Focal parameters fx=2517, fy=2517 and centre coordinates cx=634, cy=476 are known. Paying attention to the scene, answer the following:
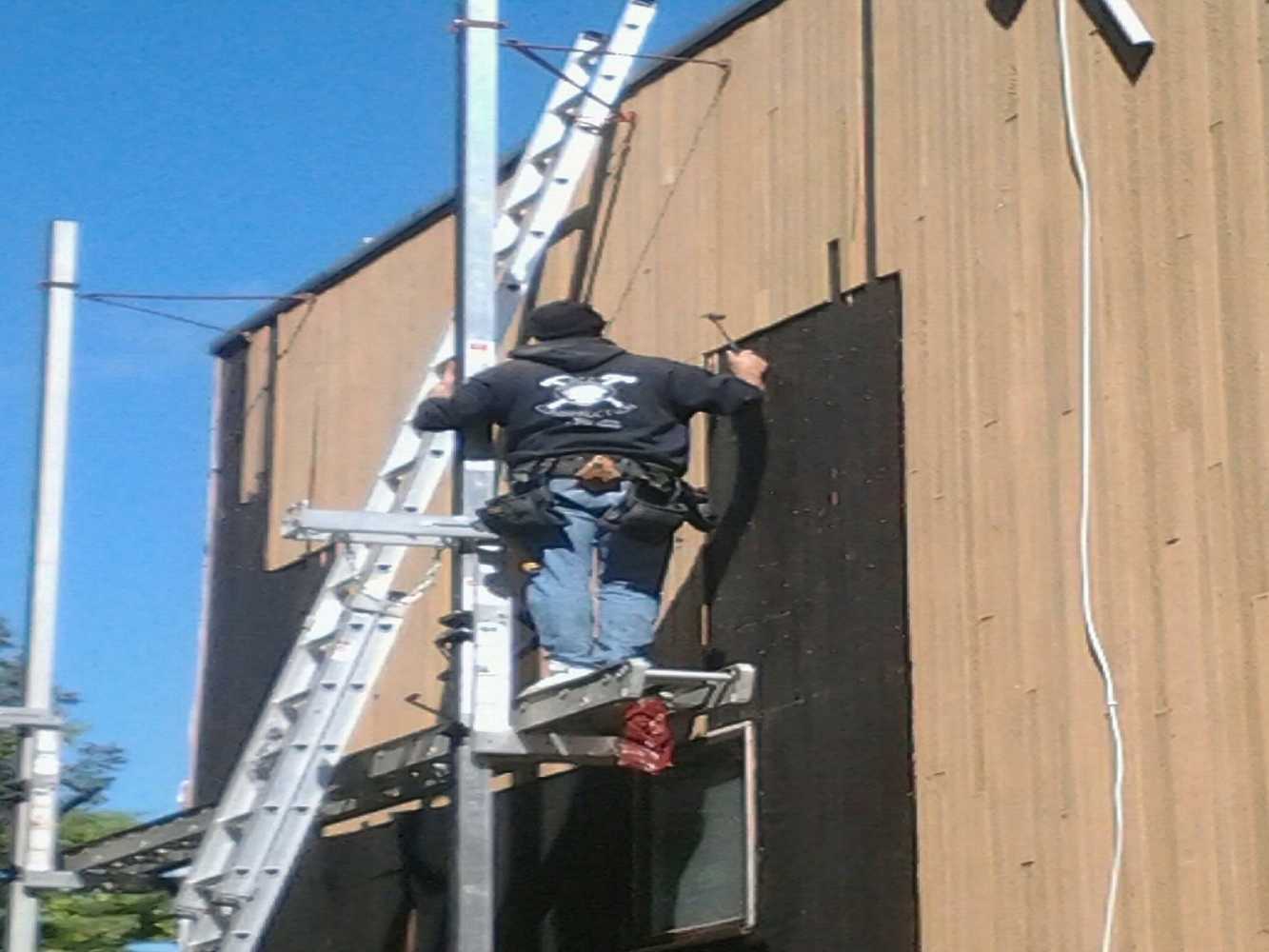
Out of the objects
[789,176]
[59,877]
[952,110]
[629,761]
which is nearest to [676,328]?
[789,176]

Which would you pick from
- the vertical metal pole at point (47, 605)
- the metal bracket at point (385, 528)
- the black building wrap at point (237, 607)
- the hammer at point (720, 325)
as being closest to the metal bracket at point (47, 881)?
the vertical metal pole at point (47, 605)

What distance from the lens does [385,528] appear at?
964cm

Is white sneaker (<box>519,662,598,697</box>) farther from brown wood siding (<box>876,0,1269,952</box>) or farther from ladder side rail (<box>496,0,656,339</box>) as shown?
ladder side rail (<box>496,0,656,339</box>)

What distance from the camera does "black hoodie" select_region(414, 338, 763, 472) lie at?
10109mm

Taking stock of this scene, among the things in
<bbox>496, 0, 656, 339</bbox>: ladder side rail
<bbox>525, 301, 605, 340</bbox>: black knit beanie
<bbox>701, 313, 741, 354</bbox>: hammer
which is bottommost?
<bbox>525, 301, 605, 340</bbox>: black knit beanie

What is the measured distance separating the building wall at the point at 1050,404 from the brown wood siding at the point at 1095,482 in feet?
0.04

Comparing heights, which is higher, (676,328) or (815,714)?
(676,328)

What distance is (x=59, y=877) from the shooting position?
1187cm

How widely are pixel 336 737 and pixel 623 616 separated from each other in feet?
4.60

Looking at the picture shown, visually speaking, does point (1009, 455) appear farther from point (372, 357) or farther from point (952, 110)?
point (372, 357)

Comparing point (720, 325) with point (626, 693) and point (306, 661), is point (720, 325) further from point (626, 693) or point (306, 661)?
point (626, 693)

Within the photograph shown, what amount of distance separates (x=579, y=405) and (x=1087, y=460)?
217cm

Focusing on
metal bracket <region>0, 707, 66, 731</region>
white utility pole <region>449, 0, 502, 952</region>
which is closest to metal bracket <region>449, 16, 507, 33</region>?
→ white utility pole <region>449, 0, 502, 952</region>

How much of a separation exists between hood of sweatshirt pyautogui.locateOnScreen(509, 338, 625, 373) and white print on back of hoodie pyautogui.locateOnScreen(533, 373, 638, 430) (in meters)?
0.10
